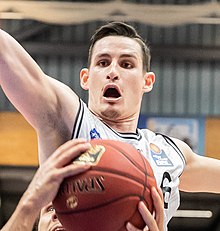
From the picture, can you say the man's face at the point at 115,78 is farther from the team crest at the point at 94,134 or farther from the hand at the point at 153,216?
the hand at the point at 153,216

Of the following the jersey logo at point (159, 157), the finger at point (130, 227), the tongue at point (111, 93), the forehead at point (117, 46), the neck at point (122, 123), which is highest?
the forehead at point (117, 46)

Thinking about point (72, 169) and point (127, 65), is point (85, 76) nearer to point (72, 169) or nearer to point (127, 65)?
point (127, 65)

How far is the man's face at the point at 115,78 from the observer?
2969 mm

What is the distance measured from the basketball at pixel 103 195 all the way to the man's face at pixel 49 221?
1.11ft

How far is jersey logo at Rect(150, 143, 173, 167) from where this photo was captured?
3014 millimetres

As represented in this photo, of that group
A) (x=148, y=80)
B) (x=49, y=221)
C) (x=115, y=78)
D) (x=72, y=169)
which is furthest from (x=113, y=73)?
(x=72, y=169)

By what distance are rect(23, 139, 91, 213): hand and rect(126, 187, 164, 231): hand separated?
0.25 meters

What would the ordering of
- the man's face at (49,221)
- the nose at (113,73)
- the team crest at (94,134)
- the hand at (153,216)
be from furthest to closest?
the nose at (113,73)
the team crest at (94,134)
the man's face at (49,221)
the hand at (153,216)

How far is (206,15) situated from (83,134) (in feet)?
15.7

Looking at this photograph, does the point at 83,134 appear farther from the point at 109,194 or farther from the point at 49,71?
the point at 49,71

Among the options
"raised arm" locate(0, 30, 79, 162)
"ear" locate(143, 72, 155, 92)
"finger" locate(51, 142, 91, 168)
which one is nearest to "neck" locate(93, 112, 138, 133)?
"ear" locate(143, 72, 155, 92)

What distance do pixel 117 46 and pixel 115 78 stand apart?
0.57ft

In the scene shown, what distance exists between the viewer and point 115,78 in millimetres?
2967

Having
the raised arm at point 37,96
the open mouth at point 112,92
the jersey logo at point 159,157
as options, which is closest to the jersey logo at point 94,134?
the raised arm at point 37,96
